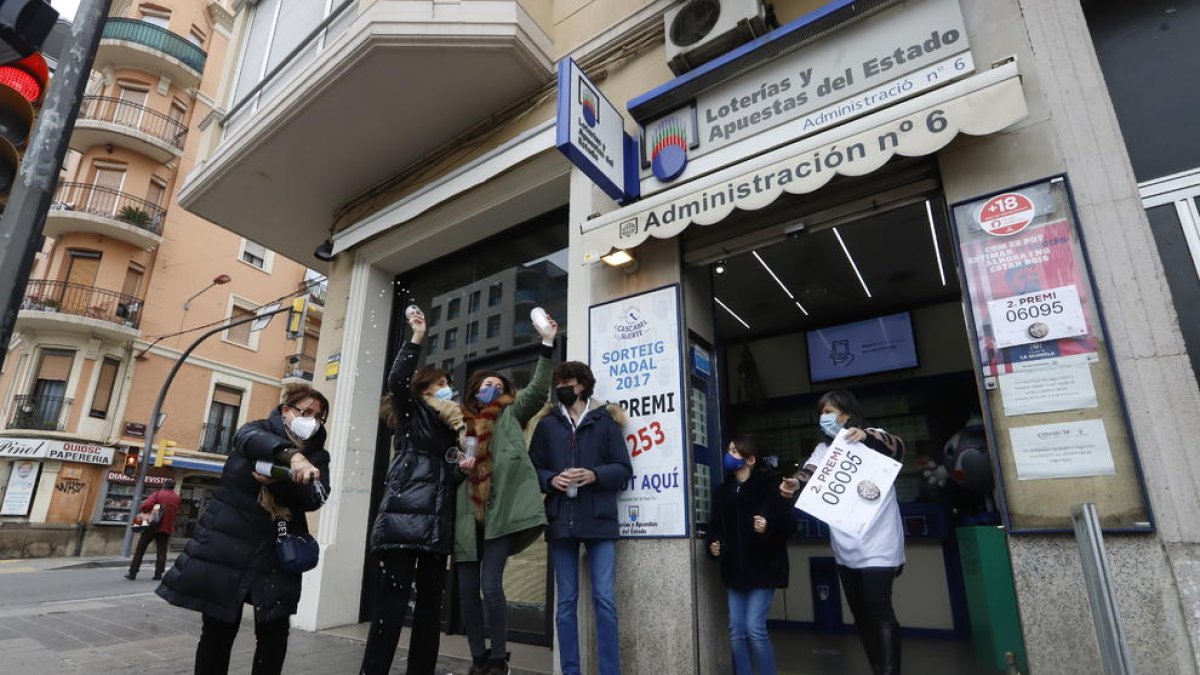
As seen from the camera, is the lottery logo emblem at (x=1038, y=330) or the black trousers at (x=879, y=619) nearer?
the lottery logo emblem at (x=1038, y=330)

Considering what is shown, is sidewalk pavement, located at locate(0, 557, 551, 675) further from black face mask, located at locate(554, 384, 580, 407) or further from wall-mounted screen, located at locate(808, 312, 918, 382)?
wall-mounted screen, located at locate(808, 312, 918, 382)

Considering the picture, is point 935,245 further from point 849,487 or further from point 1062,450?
point 849,487

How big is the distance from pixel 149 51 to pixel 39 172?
87.4 ft

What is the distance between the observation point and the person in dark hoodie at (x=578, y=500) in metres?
3.84

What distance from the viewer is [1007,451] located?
10.6 ft

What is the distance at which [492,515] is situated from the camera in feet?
12.5

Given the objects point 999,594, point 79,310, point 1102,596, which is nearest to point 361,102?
point 1102,596

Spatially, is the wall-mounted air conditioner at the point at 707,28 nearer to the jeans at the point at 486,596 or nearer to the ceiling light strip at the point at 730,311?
the ceiling light strip at the point at 730,311

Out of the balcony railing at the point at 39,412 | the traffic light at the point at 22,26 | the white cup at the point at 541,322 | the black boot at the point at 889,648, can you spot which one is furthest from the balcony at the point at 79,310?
the black boot at the point at 889,648

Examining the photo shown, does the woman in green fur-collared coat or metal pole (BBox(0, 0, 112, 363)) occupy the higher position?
metal pole (BBox(0, 0, 112, 363))

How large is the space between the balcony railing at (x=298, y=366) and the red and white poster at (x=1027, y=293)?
27440 millimetres

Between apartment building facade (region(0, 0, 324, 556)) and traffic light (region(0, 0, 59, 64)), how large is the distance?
18.4m

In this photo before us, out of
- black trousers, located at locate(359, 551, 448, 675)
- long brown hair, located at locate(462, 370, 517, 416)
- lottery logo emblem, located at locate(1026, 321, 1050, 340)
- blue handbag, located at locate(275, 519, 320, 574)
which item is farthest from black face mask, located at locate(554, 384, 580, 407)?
lottery logo emblem, located at locate(1026, 321, 1050, 340)

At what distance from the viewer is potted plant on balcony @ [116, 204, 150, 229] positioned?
22.0 m
